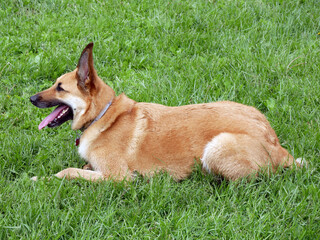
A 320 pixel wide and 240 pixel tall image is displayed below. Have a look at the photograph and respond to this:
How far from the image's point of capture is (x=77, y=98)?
4.22 meters

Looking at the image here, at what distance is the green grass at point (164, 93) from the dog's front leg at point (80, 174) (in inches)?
4.0

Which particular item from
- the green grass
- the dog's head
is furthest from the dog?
the green grass

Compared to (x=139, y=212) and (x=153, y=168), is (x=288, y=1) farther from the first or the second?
(x=139, y=212)

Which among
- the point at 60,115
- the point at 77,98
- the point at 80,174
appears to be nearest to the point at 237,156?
the point at 80,174

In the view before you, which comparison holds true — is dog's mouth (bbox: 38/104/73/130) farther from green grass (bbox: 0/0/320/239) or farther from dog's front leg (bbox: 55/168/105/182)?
dog's front leg (bbox: 55/168/105/182)

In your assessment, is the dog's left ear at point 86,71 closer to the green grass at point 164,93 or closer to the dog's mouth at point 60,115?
the dog's mouth at point 60,115

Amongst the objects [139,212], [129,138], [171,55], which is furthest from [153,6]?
[139,212]

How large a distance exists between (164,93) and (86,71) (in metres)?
1.56

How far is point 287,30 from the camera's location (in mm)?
6949

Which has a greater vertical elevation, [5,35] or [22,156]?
[5,35]

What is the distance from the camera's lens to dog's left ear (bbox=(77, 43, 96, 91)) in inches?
160

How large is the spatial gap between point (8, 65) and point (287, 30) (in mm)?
4501

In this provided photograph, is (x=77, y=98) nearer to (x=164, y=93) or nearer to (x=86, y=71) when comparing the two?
(x=86, y=71)

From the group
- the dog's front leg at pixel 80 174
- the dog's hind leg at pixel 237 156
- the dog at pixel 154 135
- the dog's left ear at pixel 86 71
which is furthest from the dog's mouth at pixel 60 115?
the dog's hind leg at pixel 237 156
